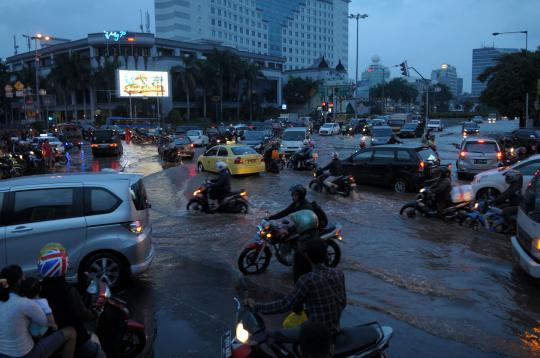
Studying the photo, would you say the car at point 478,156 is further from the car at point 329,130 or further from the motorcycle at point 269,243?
the car at point 329,130

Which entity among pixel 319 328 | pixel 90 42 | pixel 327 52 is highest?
pixel 327 52

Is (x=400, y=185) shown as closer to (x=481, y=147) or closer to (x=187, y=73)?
(x=481, y=147)

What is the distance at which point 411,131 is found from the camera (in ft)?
158

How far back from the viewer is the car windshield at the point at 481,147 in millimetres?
19391

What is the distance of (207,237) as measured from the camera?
1100 centimetres

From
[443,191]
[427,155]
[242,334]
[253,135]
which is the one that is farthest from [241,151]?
[242,334]

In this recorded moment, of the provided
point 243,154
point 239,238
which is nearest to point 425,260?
point 239,238

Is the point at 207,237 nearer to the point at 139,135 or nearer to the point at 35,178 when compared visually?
the point at 35,178

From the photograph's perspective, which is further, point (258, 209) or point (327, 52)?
point (327, 52)

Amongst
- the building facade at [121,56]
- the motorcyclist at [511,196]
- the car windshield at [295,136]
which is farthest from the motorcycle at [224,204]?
the building facade at [121,56]

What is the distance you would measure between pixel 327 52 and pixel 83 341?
174 m

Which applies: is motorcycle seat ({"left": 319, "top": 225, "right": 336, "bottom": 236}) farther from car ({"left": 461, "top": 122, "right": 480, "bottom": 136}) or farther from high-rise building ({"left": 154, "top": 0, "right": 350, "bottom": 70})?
high-rise building ({"left": 154, "top": 0, "right": 350, "bottom": 70})

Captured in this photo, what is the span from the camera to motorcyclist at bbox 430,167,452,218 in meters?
12.0

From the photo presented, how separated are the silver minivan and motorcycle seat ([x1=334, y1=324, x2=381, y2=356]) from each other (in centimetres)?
423
